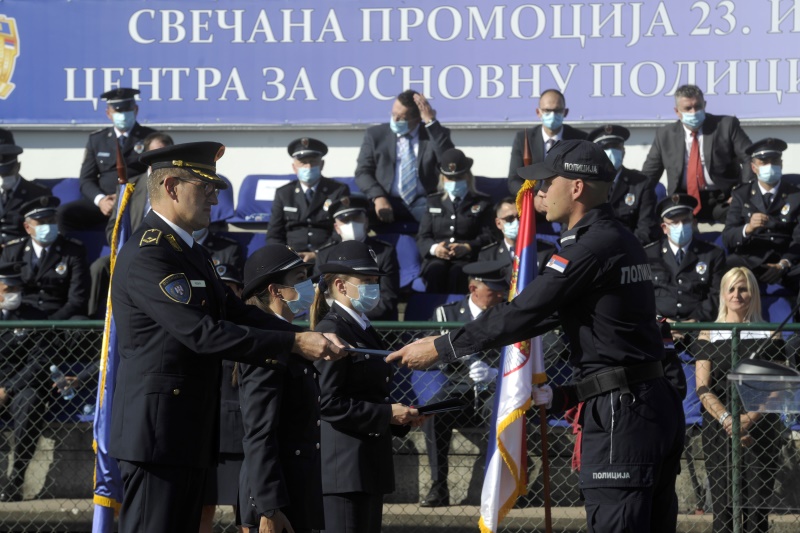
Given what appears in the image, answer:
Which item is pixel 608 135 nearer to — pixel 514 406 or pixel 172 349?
pixel 514 406

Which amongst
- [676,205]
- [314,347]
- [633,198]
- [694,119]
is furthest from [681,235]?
[314,347]

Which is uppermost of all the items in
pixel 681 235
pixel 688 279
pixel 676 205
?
pixel 676 205

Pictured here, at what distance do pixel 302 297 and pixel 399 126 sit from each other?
219 inches

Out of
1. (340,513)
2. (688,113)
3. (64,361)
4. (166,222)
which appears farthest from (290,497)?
(688,113)

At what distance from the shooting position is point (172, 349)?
451 cm

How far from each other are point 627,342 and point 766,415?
280 cm

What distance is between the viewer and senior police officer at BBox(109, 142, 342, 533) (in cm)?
444

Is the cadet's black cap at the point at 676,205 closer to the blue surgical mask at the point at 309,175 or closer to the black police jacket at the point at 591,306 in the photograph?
the blue surgical mask at the point at 309,175

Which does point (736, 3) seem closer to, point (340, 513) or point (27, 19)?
point (27, 19)

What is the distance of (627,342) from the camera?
15.8 feet

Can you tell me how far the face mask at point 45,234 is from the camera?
10227 millimetres

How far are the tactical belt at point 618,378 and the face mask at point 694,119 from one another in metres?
6.42

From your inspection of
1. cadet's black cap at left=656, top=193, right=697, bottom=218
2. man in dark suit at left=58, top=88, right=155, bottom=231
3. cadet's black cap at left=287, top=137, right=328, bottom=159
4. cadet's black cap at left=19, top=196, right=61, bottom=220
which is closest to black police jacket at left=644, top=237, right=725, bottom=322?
cadet's black cap at left=656, top=193, right=697, bottom=218

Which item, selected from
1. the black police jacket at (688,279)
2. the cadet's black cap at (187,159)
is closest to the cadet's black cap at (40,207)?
the black police jacket at (688,279)
